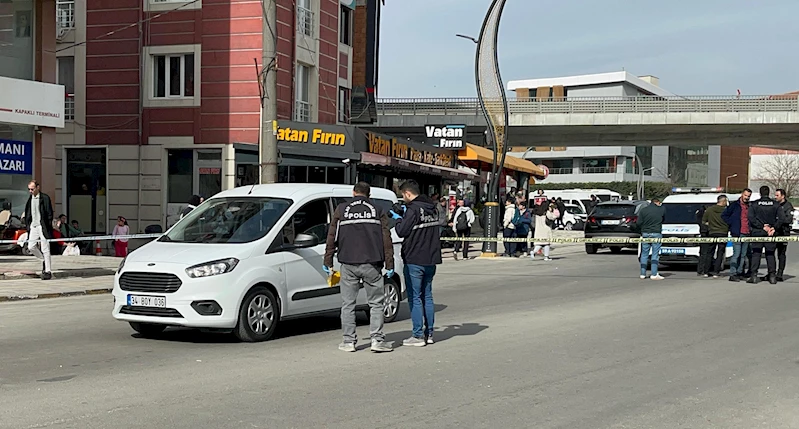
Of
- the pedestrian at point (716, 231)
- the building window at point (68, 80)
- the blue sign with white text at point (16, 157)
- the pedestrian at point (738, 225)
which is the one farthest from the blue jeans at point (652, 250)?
the building window at point (68, 80)

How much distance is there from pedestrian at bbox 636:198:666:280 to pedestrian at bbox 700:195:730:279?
0.98m

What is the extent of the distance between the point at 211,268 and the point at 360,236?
161 cm

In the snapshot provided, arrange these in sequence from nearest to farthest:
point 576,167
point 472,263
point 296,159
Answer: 1. point 472,263
2. point 296,159
3. point 576,167

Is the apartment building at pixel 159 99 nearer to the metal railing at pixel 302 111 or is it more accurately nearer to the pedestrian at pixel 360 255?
the metal railing at pixel 302 111

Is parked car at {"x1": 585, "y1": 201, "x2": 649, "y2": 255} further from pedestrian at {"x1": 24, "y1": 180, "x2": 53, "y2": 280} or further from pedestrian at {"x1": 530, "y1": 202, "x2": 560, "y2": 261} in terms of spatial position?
pedestrian at {"x1": 24, "y1": 180, "x2": 53, "y2": 280}

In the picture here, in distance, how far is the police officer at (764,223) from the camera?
17.1m

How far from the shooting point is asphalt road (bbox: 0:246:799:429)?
21.4ft

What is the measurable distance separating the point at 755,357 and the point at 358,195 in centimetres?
433

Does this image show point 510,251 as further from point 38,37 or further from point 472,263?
point 38,37

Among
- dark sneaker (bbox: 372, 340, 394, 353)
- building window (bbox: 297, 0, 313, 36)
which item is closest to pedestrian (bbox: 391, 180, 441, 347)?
dark sneaker (bbox: 372, 340, 394, 353)

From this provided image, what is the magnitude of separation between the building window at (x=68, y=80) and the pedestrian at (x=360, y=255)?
22499mm

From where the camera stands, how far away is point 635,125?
4741 cm

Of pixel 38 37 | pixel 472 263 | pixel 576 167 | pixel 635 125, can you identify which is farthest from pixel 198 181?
pixel 576 167

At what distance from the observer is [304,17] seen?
30.3 meters
